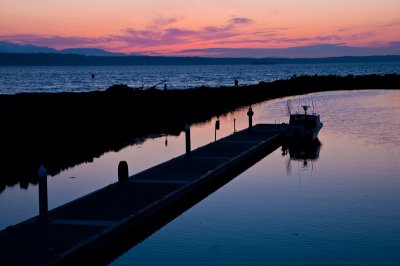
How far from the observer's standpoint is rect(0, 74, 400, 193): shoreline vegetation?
30.8 meters

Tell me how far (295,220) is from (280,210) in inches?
53.1

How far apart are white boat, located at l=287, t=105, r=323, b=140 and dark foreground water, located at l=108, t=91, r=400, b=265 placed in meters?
5.39

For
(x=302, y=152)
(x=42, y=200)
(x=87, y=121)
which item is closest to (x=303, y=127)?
(x=302, y=152)

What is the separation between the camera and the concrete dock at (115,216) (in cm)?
1371

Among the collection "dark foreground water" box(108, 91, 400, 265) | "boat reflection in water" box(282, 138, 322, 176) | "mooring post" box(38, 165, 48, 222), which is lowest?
"dark foreground water" box(108, 91, 400, 265)

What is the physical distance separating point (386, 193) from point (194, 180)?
702 centimetres

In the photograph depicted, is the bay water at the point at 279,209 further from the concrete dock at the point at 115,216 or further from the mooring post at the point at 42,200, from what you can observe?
the mooring post at the point at 42,200

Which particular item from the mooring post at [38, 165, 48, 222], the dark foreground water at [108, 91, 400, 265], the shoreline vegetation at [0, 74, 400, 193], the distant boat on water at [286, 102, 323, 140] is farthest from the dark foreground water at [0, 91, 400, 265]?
the mooring post at [38, 165, 48, 222]

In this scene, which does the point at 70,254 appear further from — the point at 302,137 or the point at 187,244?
the point at 302,137

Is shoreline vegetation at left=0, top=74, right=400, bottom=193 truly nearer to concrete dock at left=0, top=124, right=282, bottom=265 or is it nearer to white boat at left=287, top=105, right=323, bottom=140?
concrete dock at left=0, top=124, right=282, bottom=265

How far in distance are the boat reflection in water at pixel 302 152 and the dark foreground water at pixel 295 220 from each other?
147mm

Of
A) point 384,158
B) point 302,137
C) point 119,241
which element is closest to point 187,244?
point 119,241

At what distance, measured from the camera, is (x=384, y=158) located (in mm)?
28938

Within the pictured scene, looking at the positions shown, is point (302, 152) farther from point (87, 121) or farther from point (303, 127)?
point (87, 121)
